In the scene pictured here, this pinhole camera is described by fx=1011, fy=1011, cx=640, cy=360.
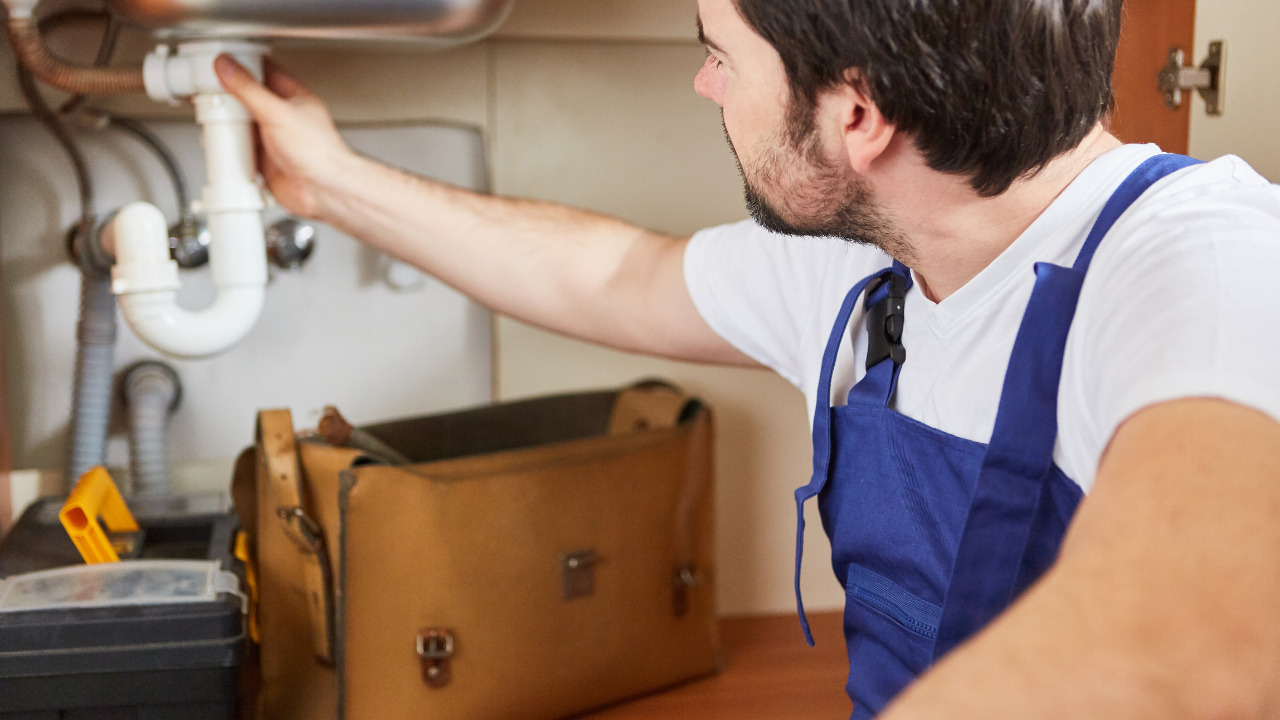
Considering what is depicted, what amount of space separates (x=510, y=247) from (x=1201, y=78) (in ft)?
2.17

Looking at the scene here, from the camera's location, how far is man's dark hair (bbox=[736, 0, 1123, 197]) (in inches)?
23.7

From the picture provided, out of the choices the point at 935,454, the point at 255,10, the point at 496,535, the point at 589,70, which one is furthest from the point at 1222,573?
the point at 589,70

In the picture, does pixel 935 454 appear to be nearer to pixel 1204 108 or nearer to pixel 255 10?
pixel 1204 108

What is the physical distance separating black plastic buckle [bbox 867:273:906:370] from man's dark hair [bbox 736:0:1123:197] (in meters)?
0.13

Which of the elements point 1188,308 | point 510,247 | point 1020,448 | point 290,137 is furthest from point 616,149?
point 1188,308

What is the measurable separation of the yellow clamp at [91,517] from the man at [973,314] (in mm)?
313

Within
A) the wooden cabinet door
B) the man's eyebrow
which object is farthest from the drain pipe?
the wooden cabinet door

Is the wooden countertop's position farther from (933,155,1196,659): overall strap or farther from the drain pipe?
the drain pipe

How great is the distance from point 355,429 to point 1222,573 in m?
0.82

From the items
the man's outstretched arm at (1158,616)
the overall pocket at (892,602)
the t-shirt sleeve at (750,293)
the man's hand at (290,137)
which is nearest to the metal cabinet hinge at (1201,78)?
the t-shirt sleeve at (750,293)

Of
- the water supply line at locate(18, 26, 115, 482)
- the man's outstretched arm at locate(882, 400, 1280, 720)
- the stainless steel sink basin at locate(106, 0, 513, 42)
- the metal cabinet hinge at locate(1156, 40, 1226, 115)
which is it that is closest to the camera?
the man's outstretched arm at locate(882, 400, 1280, 720)

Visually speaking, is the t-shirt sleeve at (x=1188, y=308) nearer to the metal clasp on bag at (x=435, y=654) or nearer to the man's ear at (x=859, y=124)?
the man's ear at (x=859, y=124)

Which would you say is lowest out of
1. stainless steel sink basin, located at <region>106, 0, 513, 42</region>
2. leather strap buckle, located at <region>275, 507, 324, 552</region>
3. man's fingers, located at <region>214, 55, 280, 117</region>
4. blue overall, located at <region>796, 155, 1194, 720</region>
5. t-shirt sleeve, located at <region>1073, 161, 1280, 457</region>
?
leather strap buckle, located at <region>275, 507, 324, 552</region>

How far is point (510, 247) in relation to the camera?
39.2 inches
